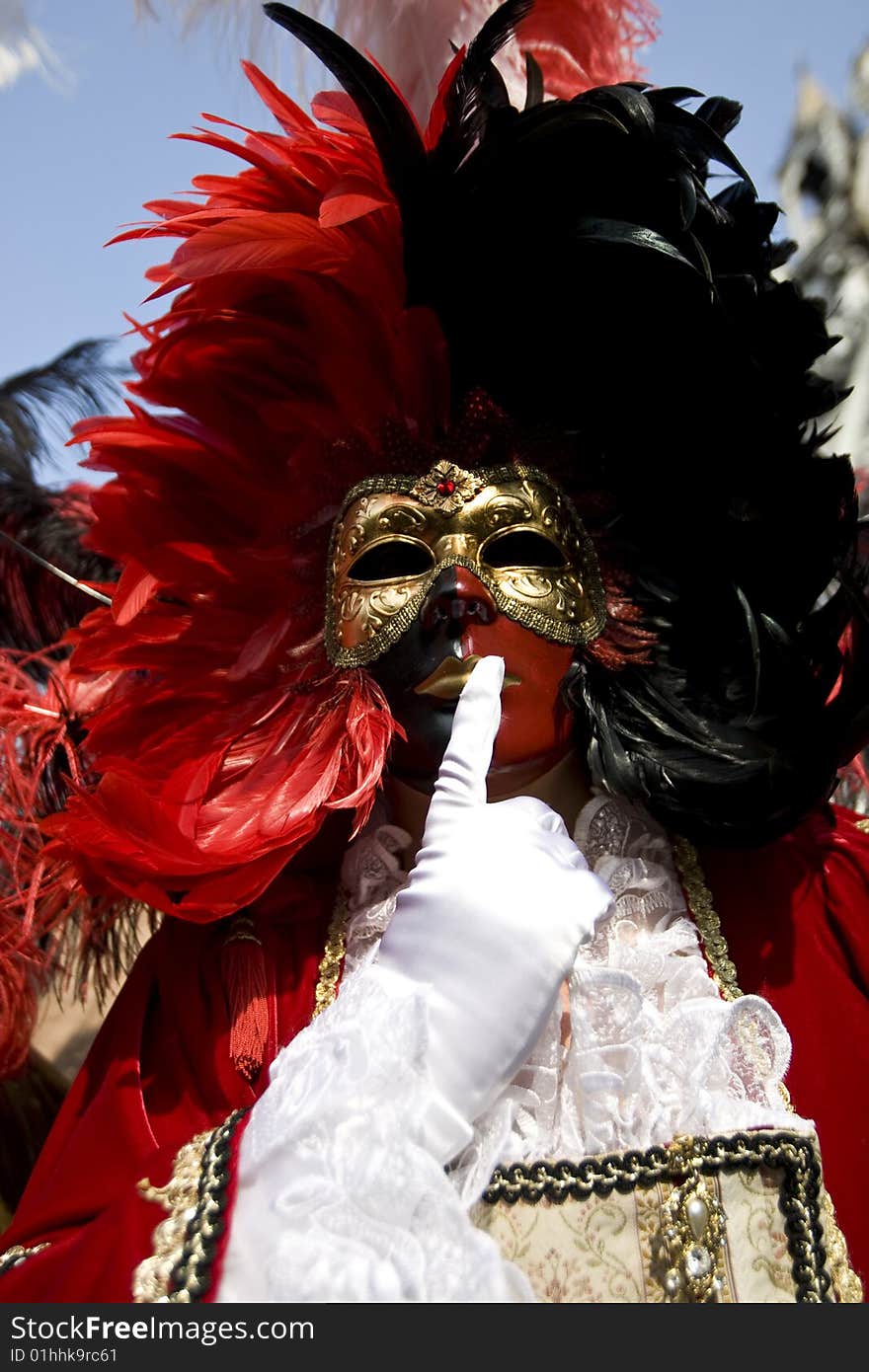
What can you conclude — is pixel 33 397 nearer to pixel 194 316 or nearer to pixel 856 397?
pixel 194 316

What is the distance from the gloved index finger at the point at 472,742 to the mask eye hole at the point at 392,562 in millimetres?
220

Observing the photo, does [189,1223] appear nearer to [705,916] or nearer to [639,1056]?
[639,1056]

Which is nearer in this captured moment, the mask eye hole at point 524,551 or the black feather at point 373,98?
the black feather at point 373,98

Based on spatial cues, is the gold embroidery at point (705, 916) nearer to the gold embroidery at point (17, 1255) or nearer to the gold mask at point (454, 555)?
the gold mask at point (454, 555)

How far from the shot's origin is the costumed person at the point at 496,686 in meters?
1.59

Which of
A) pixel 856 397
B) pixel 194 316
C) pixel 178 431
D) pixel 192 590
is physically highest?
pixel 856 397

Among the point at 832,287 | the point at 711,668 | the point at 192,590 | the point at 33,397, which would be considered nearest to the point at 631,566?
the point at 711,668

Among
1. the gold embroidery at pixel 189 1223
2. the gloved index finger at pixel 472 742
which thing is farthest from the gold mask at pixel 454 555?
the gold embroidery at pixel 189 1223

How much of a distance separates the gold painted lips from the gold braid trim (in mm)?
494

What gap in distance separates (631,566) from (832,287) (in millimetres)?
998

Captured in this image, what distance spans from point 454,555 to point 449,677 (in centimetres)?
21

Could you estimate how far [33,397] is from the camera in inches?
122

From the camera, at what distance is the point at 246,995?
193 centimetres

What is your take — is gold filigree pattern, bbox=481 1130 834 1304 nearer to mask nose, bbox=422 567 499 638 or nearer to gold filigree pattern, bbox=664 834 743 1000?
gold filigree pattern, bbox=664 834 743 1000
